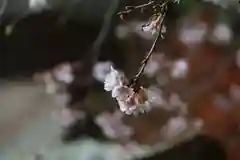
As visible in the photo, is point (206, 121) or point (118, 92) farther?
point (206, 121)

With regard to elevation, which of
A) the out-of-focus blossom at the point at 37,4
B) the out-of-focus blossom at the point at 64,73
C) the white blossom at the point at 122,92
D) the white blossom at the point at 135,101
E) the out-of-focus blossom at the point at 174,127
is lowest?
the out-of-focus blossom at the point at 174,127

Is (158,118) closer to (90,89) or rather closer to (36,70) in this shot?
(90,89)

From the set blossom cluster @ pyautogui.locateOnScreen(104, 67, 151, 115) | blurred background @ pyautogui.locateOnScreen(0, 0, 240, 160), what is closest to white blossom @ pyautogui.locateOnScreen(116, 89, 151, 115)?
blossom cluster @ pyautogui.locateOnScreen(104, 67, 151, 115)

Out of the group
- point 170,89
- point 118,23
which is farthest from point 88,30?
point 170,89

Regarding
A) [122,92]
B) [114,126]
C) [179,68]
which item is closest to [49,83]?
[114,126]

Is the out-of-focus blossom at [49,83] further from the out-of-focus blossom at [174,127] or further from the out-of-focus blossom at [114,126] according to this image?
the out-of-focus blossom at [174,127]

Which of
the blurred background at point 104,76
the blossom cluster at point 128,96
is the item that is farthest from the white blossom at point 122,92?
the blurred background at point 104,76
